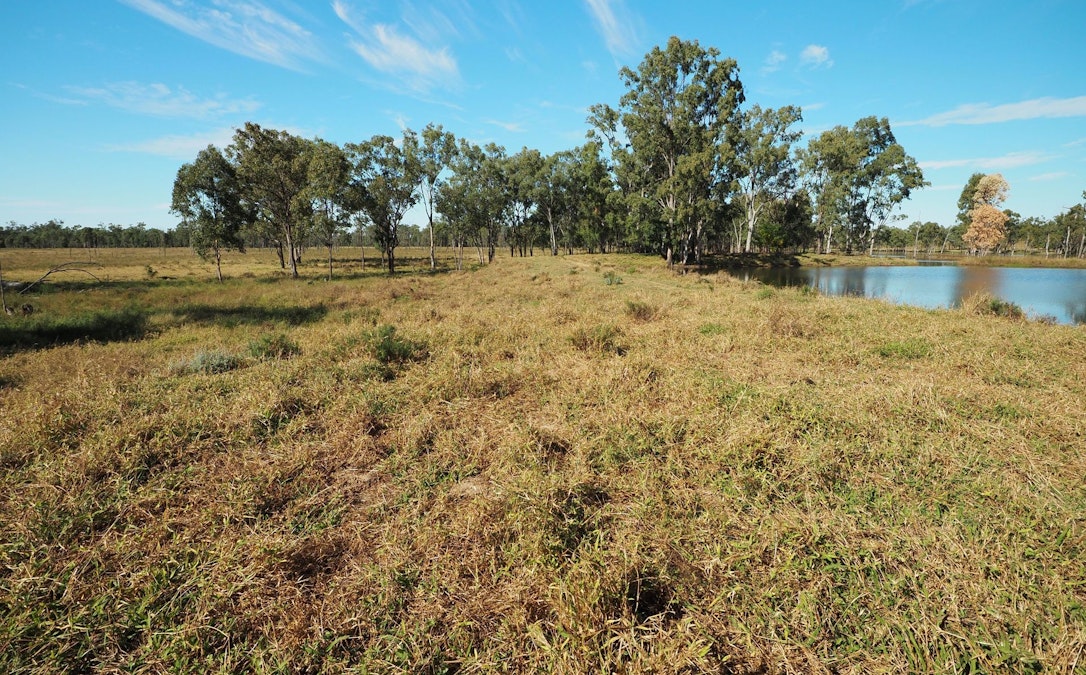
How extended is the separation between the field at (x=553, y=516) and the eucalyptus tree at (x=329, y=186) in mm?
35183

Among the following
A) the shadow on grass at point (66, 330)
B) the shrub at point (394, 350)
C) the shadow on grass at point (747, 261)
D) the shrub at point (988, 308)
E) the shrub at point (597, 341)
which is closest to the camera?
the shrub at point (394, 350)

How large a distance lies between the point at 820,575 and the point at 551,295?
691 inches

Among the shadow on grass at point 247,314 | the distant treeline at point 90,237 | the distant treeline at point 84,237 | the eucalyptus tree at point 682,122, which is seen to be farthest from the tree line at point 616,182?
the distant treeline at point 84,237

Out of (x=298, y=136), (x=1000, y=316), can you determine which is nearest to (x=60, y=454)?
(x=1000, y=316)

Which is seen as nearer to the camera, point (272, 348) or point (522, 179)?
point (272, 348)

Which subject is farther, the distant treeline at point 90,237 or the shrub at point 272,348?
the distant treeline at point 90,237

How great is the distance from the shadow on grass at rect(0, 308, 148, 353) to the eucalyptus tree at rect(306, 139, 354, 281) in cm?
2742

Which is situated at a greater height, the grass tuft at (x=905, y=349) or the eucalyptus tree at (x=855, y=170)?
the eucalyptus tree at (x=855, y=170)

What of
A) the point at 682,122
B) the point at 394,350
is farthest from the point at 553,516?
the point at 682,122

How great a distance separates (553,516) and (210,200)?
2063 inches

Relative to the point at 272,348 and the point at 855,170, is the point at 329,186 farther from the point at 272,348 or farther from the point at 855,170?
the point at 855,170

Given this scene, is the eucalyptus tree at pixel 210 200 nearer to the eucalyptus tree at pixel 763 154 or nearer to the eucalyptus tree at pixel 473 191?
the eucalyptus tree at pixel 473 191

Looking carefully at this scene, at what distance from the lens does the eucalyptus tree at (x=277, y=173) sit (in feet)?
123

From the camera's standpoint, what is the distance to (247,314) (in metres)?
17.7
